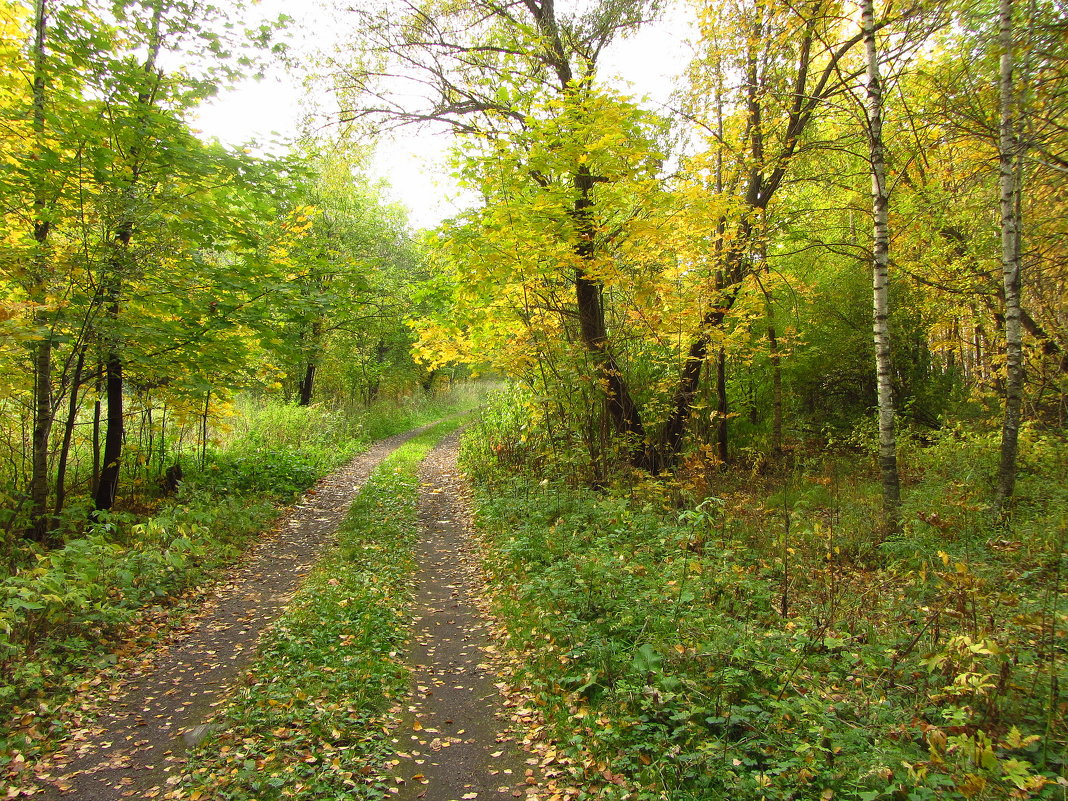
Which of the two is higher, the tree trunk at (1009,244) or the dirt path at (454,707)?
the tree trunk at (1009,244)

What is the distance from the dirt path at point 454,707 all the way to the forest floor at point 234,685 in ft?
0.04

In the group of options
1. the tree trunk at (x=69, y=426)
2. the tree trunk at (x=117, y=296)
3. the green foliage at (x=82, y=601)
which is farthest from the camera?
the tree trunk at (x=69, y=426)

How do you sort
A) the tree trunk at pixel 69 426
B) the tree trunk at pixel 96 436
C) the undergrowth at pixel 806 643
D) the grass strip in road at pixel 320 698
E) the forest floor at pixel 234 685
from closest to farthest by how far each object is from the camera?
the undergrowth at pixel 806 643, the grass strip in road at pixel 320 698, the forest floor at pixel 234 685, the tree trunk at pixel 69 426, the tree trunk at pixel 96 436

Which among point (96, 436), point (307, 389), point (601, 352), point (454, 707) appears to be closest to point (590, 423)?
point (601, 352)

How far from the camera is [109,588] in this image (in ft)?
21.1

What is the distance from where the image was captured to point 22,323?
5.94 meters

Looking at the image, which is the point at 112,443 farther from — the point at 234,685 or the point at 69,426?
the point at 234,685

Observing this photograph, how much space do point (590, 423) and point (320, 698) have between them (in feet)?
21.7

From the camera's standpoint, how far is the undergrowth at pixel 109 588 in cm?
460

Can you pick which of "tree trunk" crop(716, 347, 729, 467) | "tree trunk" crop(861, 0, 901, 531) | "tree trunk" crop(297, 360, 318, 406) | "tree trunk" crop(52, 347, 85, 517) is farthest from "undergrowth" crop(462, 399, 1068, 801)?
"tree trunk" crop(297, 360, 318, 406)

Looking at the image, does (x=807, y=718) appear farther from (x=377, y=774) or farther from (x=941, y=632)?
(x=377, y=774)

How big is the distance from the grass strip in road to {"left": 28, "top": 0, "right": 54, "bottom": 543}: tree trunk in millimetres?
3787

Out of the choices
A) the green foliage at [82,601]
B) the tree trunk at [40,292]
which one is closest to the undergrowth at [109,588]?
the green foliage at [82,601]

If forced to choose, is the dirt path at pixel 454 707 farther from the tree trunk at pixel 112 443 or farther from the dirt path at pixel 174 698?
the tree trunk at pixel 112 443
